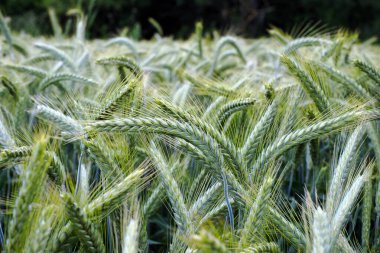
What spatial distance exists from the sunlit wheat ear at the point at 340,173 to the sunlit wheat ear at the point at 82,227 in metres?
Result: 0.53

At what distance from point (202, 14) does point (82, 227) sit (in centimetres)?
1295

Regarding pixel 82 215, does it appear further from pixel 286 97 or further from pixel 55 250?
pixel 286 97

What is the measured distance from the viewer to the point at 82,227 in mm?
923

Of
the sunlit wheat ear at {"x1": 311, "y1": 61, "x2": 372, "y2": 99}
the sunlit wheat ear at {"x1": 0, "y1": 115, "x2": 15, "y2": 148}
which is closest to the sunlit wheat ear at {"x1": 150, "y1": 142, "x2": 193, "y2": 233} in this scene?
the sunlit wheat ear at {"x1": 0, "y1": 115, "x2": 15, "y2": 148}

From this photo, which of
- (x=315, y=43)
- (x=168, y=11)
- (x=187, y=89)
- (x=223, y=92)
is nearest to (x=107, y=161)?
(x=223, y=92)

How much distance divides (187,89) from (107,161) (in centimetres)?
93

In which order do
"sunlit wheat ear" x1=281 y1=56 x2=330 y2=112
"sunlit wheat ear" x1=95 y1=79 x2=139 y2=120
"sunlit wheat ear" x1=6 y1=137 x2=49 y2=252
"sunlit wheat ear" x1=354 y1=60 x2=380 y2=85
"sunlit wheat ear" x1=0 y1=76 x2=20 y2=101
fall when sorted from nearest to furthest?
"sunlit wheat ear" x1=6 y1=137 x2=49 y2=252 < "sunlit wheat ear" x1=95 y1=79 x2=139 y2=120 < "sunlit wheat ear" x1=281 y1=56 x2=330 y2=112 < "sunlit wheat ear" x1=354 y1=60 x2=380 y2=85 < "sunlit wheat ear" x1=0 y1=76 x2=20 y2=101

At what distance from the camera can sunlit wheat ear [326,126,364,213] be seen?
3.63 feet

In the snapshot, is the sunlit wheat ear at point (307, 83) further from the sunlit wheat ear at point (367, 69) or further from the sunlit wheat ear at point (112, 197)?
the sunlit wheat ear at point (112, 197)

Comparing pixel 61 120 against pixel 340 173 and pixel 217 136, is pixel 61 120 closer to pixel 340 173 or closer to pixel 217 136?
pixel 217 136

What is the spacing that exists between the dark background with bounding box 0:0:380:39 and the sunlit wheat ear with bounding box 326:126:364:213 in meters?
9.47

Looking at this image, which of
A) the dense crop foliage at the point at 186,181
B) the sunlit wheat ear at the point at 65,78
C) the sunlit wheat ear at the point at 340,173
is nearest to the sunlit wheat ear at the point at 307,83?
the dense crop foliage at the point at 186,181

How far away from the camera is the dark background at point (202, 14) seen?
11.2m

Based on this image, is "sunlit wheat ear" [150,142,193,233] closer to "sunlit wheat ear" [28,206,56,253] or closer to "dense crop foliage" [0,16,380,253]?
"dense crop foliage" [0,16,380,253]
